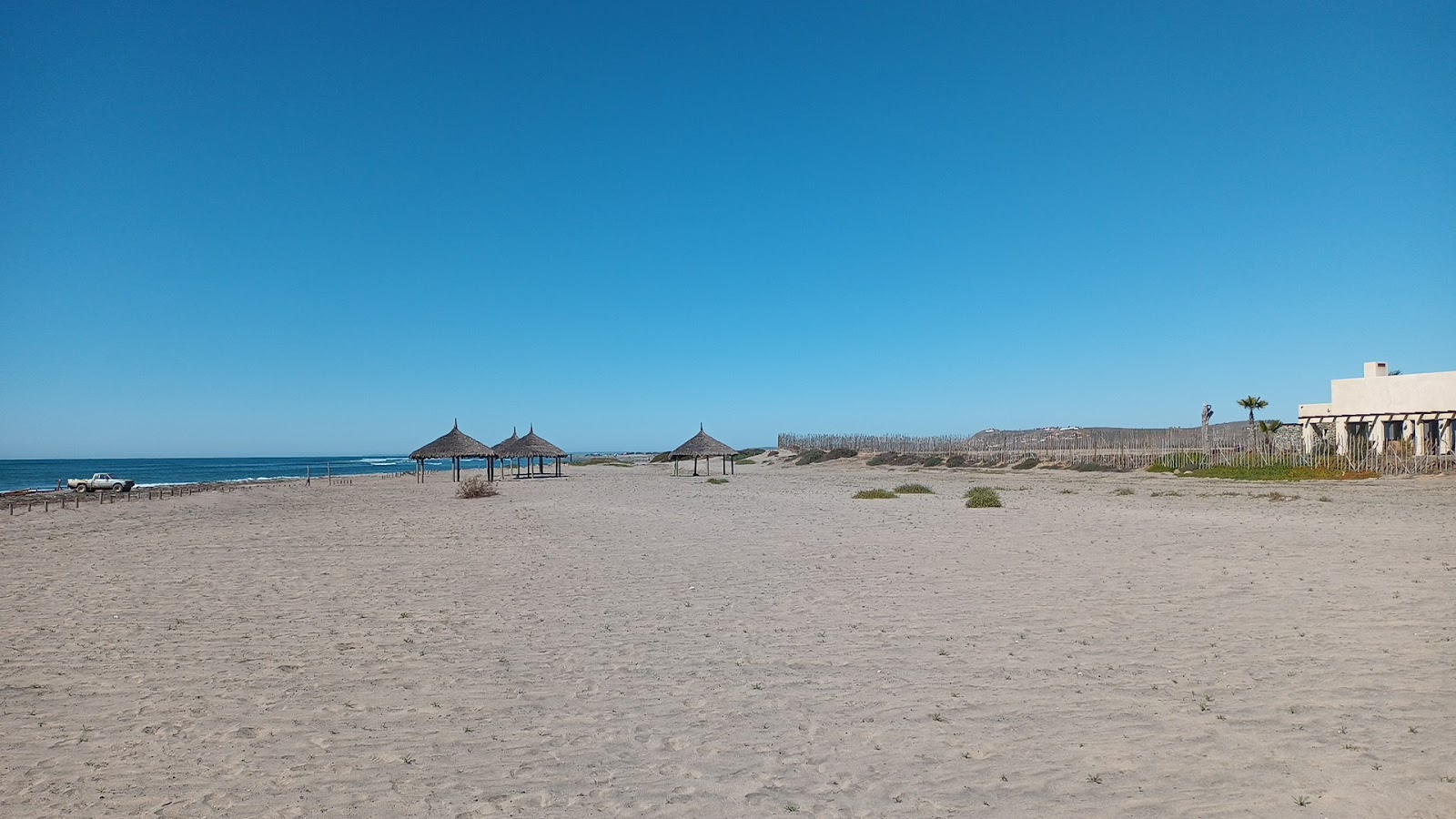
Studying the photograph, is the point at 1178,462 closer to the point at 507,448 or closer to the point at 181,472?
the point at 507,448

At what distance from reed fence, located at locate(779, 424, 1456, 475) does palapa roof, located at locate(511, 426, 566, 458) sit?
24.6m

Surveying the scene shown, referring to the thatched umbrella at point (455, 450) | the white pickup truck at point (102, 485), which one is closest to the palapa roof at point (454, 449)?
the thatched umbrella at point (455, 450)

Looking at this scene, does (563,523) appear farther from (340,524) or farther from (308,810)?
(308,810)

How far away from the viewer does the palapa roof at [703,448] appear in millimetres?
42062

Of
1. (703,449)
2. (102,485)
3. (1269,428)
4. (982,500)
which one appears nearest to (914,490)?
(982,500)

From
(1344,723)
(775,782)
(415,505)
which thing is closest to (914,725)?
(775,782)

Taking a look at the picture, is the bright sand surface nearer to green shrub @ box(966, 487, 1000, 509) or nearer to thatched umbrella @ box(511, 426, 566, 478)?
green shrub @ box(966, 487, 1000, 509)

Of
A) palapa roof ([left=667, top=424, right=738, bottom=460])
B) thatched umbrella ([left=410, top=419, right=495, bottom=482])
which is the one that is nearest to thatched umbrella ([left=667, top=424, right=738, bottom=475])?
palapa roof ([left=667, top=424, right=738, bottom=460])

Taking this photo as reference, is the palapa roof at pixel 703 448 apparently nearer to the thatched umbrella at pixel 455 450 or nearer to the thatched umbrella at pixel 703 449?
the thatched umbrella at pixel 703 449

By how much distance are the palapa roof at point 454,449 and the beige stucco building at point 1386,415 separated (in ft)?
121

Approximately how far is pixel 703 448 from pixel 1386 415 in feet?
96.6

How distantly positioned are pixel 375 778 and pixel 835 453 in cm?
5347

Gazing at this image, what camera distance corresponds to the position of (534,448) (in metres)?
39.8

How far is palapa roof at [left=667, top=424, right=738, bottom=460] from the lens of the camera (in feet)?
138
